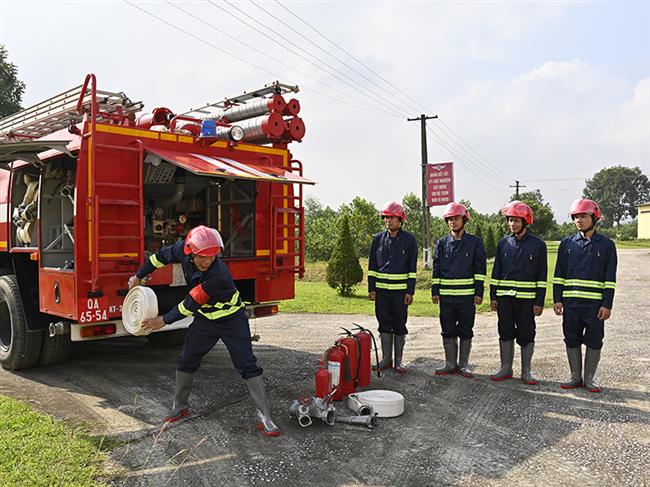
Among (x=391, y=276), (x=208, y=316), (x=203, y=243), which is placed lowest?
(x=208, y=316)

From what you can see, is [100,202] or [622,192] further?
[622,192]

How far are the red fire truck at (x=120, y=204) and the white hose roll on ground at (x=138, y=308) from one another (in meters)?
0.42

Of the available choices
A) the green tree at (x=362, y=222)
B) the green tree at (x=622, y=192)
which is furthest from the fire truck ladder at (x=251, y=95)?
the green tree at (x=622, y=192)

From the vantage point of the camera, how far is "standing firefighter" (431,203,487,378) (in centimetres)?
654

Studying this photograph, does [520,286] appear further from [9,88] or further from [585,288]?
[9,88]

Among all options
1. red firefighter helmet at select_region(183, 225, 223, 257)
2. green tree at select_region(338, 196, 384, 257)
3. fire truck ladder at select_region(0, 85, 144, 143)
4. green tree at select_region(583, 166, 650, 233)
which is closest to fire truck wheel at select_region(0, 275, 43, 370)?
fire truck ladder at select_region(0, 85, 144, 143)

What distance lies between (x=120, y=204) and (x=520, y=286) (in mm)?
4217

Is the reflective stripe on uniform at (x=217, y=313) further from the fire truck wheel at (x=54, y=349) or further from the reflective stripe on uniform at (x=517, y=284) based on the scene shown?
the reflective stripe on uniform at (x=517, y=284)

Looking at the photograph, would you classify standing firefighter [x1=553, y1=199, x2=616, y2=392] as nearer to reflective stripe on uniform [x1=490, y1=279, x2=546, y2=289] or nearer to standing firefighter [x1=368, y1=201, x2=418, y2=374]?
reflective stripe on uniform [x1=490, y1=279, x2=546, y2=289]

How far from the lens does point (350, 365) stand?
5617 mm

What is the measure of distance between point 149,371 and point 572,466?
4685 mm

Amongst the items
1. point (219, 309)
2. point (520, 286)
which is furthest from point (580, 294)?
point (219, 309)

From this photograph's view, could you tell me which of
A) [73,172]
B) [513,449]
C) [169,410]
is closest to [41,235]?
[73,172]

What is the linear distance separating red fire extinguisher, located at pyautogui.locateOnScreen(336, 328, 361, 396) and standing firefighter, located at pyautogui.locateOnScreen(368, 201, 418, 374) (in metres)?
1.04
